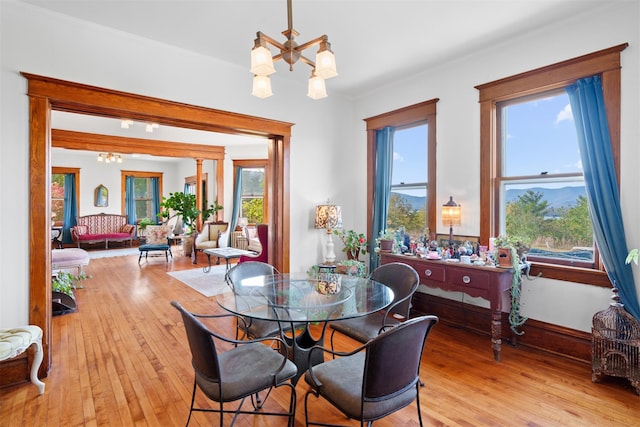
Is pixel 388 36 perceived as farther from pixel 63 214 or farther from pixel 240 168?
pixel 63 214

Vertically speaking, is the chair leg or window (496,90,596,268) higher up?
window (496,90,596,268)

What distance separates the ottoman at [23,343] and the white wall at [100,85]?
0.85 feet

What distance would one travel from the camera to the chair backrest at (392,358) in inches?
56.6

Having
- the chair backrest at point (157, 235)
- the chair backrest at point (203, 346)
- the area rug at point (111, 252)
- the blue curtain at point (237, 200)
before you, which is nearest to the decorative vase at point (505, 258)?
the chair backrest at point (203, 346)

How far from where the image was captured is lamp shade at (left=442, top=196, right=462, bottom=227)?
347 centimetres

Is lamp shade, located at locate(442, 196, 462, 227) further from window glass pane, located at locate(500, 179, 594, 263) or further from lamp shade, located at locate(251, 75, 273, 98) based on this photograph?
lamp shade, located at locate(251, 75, 273, 98)

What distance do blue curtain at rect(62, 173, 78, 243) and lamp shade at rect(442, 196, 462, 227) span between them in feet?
35.7

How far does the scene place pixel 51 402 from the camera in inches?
89.0

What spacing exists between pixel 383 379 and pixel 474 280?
6.07ft

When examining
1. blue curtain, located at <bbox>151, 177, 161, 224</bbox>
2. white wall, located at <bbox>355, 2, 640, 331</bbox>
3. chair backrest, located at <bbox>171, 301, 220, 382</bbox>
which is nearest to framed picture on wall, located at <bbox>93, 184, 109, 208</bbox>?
blue curtain, located at <bbox>151, 177, 161, 224</bbox>

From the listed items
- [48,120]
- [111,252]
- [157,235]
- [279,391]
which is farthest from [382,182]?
[111,252]

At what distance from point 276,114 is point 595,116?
3.15 metres

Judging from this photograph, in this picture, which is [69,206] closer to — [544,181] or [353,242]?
[353,242]

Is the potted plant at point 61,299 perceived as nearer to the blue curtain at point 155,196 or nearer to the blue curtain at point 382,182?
the blue curtain at point 382,182
